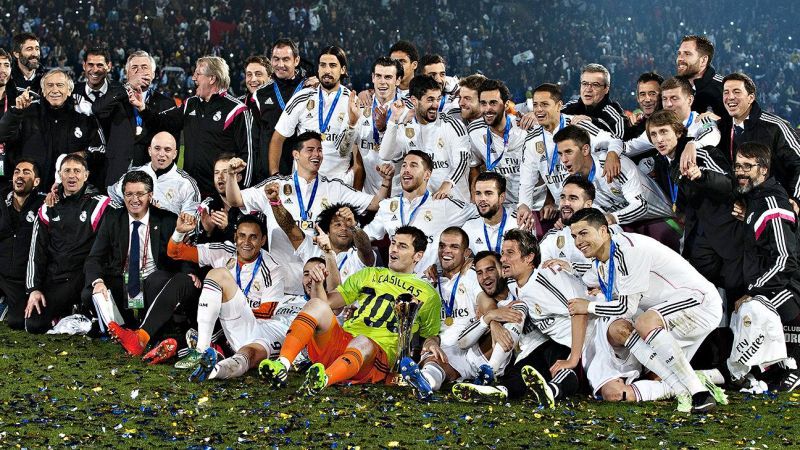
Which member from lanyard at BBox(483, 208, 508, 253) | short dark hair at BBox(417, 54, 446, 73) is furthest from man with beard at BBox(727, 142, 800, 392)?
short dark hair at BBox(417, 54, 446, 73)

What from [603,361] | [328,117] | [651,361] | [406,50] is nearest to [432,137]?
[328,117]

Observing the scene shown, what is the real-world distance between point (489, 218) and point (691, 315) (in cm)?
167

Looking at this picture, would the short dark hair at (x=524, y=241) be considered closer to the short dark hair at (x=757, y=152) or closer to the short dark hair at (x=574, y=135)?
the short dark hair at (x=574, y=135)

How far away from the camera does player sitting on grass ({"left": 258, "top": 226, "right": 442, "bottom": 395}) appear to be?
6.17 metres

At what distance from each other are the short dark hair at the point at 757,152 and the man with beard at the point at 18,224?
206 inches

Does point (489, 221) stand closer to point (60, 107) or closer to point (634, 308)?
point (634, 308)

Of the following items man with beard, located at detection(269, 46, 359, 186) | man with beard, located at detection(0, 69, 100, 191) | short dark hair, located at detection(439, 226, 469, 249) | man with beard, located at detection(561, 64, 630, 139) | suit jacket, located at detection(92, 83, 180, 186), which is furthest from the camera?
man with beard, located at detection(0, 69, 100, 191)

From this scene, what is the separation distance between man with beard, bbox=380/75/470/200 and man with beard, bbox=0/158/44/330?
2.74 m

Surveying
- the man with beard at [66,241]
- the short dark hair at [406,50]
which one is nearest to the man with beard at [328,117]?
the short dark hair at [406,50]

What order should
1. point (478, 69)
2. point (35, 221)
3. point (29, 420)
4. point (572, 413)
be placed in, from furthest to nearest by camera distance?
point (478, 69), point (35, 221), point (572, 413), point (29, 420)

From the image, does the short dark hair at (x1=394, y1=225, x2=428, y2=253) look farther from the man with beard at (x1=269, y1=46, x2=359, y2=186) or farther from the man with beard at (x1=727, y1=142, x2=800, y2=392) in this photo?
the man with beard at (x1=727, y1=142, x2=800, y2=392)

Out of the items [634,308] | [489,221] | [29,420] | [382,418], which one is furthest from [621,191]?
[29,420]

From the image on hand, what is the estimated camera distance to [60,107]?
29.1ft

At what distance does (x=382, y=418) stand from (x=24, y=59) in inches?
217
